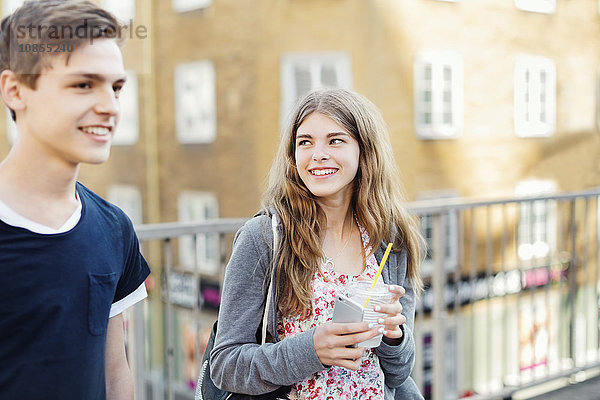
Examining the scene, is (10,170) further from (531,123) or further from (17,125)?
(531,123)

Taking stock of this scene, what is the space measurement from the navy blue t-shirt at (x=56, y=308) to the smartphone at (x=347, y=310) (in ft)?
1.84

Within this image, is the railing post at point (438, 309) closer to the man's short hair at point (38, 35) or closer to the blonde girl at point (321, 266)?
the blonde girl at point (321, 266)

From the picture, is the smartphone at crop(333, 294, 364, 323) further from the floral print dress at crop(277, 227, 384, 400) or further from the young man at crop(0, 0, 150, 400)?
the young man at crop(0, 0, 150, 400)

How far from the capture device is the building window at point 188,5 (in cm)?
1535

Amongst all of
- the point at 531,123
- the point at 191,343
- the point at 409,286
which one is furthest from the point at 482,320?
the point at 409,286

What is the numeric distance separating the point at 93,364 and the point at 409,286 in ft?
3.38

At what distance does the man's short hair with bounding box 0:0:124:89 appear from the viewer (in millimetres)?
1191

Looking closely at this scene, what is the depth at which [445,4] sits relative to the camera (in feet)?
50.6

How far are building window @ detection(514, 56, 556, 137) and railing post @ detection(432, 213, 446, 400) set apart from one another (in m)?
14.6

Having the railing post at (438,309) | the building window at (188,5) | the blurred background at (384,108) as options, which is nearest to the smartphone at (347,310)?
the railing post at (438,309)

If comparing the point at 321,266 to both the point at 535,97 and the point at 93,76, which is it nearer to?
the point at 93,76

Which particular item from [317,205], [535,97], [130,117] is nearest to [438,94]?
[535,97]

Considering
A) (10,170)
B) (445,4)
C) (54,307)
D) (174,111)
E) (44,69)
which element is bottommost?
(54,307)

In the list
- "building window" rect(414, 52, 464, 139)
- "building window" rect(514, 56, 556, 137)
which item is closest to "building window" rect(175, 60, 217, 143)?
"building window" rect(414, 52, 464, 139)
